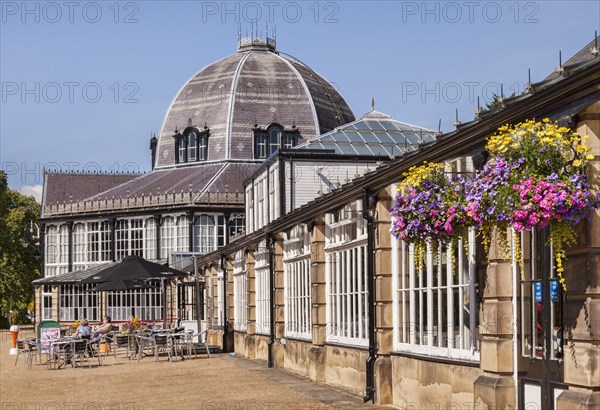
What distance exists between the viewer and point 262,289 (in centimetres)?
2783

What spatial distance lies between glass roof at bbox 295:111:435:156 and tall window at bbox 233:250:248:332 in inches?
137

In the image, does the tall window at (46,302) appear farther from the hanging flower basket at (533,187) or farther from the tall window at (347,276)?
the hanging flower basket at (533,187)

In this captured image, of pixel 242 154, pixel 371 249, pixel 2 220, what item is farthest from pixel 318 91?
pixel 371 249

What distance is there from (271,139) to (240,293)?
41.3 m

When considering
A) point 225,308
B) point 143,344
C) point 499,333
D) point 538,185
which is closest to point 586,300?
point 538,185

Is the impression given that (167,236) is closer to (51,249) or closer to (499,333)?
(51,249)

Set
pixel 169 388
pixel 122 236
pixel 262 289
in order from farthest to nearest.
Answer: pixel 122 236 → pixel 262 289 → pixel 169 388

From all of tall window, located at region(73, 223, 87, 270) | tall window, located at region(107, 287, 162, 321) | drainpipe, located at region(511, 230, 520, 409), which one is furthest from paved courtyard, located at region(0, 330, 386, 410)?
tall window, located at region(73, 223, 87, 270)

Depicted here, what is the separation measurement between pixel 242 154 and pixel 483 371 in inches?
2366

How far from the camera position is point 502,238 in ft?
33.1

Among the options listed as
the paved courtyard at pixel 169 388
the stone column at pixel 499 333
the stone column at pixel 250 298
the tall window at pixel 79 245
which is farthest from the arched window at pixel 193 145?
the stone column at pixel 499 333

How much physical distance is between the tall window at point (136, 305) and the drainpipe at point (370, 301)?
1791 inches

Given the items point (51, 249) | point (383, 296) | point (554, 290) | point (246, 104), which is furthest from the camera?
point (246, 104)

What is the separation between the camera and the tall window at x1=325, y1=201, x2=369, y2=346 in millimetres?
17688
